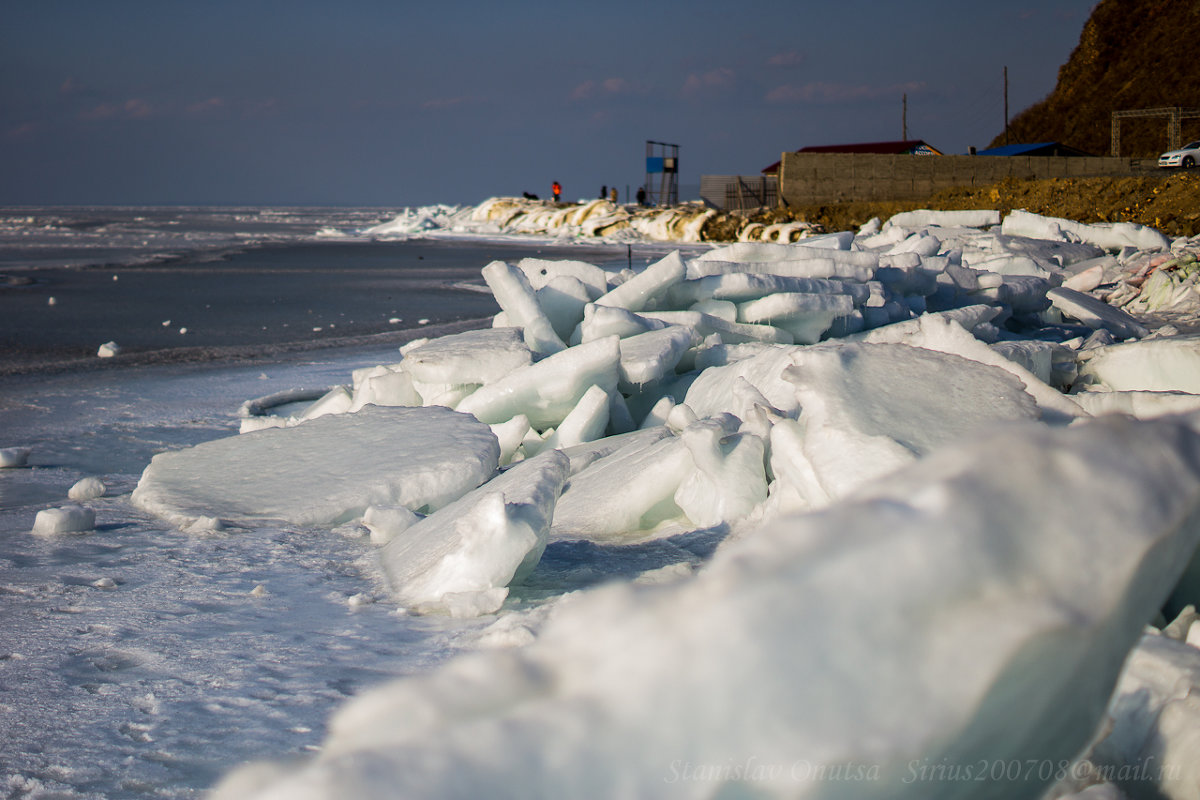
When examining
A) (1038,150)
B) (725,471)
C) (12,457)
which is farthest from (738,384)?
(1038,150)

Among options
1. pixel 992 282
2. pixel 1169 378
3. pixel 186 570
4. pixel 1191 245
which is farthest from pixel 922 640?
pixel 1191 245

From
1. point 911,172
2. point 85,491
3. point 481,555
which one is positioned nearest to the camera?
point 481,555

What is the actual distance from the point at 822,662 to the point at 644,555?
1990 mm

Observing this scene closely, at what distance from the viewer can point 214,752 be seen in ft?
5.23

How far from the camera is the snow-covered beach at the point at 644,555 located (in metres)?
0.69

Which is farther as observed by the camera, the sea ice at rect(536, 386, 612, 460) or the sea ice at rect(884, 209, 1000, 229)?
the sea ice at rect(884, 209, 1000, 229)

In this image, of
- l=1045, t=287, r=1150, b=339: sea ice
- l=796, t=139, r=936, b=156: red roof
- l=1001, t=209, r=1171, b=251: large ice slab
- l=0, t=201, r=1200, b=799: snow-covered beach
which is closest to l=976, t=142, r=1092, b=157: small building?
l=796, t=139, r=936, b=156: red roof

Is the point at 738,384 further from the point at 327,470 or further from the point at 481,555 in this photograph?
the point at 327,470

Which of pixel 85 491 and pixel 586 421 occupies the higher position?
pixel 586 421

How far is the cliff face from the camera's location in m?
33.9

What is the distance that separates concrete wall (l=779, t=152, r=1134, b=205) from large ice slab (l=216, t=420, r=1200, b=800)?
68.7ft

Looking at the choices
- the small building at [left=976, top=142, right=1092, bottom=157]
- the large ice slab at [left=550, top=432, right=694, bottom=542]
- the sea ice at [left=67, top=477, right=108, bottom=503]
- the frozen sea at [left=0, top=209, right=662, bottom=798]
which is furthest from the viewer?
the small building at [left=976, top=142, right=1092, bottom=157]

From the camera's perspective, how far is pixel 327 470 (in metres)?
3.33

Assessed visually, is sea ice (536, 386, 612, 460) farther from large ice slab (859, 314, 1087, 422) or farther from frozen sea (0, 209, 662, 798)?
large ice slab (859, 314, 1087, 422)
